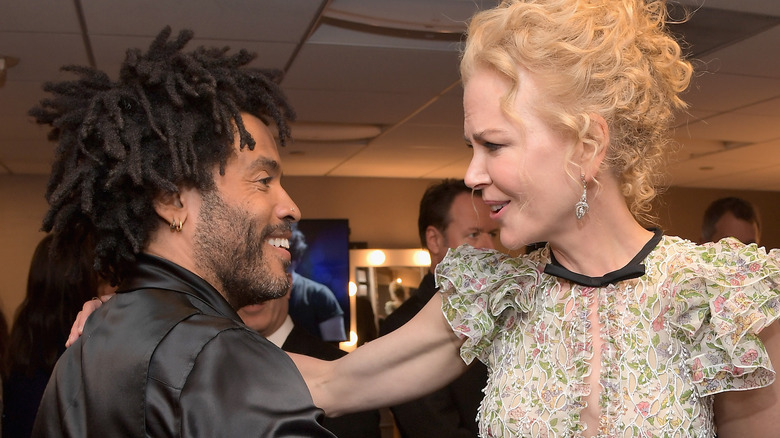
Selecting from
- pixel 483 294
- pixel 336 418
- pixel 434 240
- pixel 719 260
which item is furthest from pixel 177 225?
pixel 434 240

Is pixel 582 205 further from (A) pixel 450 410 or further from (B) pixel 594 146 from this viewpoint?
(A) pixel 450 410

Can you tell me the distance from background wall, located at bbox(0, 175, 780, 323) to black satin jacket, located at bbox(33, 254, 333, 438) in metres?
6.21

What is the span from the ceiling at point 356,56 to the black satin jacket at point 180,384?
2113mm

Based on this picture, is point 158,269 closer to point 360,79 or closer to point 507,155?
point 507,155

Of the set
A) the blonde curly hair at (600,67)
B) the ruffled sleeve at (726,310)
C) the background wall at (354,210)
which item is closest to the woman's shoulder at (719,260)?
the ruffled sleeve at (726,310)

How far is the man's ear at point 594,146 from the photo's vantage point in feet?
4.26

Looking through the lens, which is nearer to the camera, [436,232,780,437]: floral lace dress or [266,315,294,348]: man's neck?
[436,232,780,437]: floral lace dress

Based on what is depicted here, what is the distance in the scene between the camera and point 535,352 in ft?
4.72

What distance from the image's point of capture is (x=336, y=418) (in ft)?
8.16

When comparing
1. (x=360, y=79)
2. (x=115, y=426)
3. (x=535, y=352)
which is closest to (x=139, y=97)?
(x=115, y=426)

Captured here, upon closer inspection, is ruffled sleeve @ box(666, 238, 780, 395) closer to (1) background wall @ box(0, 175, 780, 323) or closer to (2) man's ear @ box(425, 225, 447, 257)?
(2) man's ear @ box(425, 225, 447, 257)

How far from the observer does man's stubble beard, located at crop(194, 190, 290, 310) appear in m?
1.41

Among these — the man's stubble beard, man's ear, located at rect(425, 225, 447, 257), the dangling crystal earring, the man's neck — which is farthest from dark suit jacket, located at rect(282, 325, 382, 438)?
the dangling crystal earring

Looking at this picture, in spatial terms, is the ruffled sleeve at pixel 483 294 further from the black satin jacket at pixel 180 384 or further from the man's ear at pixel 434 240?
the man's ear at pixel 434 240
